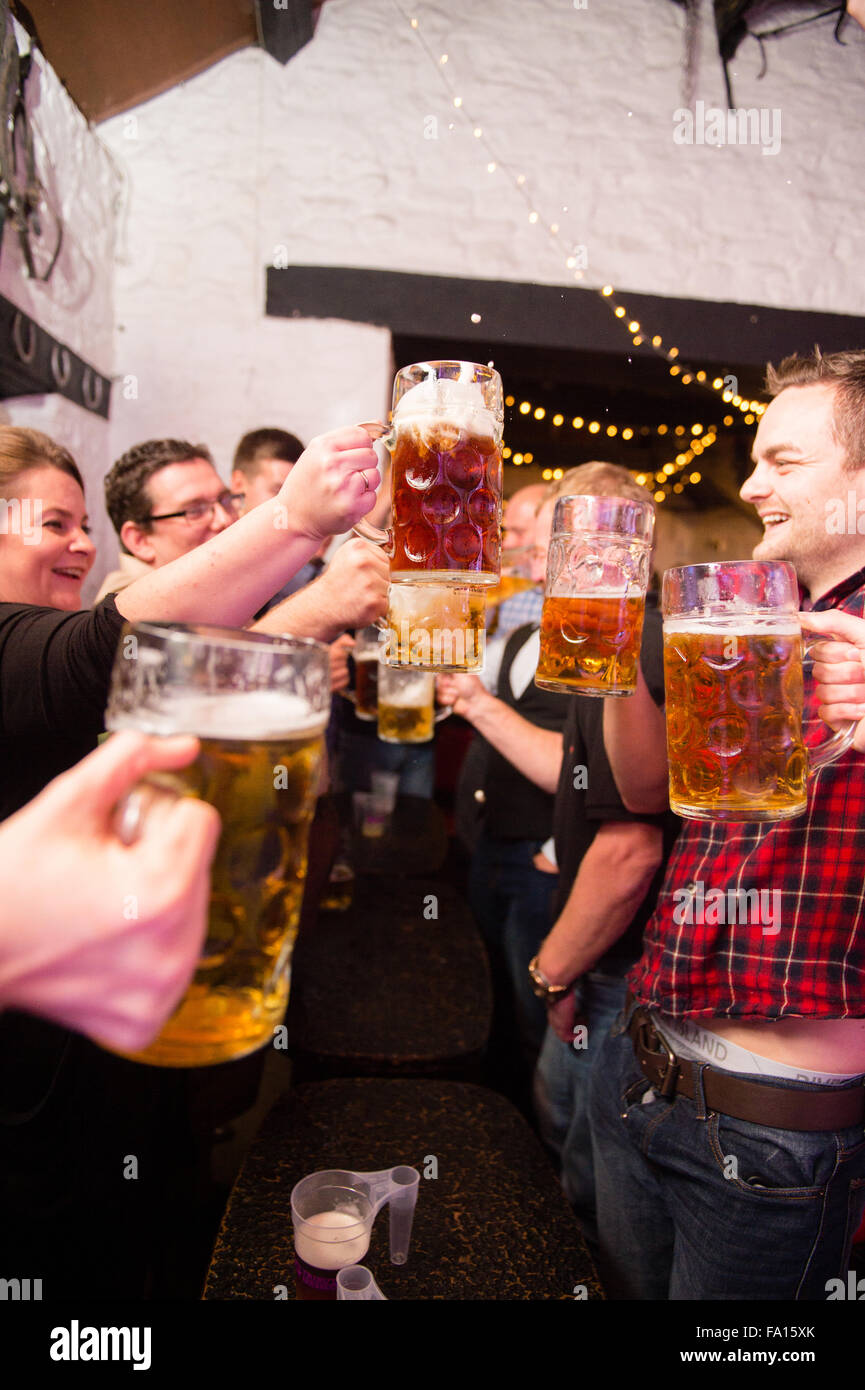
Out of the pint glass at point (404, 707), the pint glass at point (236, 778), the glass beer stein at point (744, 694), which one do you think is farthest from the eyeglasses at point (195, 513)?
the pint glass at point (236, 778)

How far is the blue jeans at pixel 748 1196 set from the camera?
1.04 meters

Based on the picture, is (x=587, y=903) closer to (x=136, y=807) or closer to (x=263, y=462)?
(x=136, y=807)

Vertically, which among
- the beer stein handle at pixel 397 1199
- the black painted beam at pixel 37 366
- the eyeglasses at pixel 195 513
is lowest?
the beer stein handle at pixel 397 1199

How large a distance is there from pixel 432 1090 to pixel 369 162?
133 inches

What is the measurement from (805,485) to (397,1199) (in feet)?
3.62

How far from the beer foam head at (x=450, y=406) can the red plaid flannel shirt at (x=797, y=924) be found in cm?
62

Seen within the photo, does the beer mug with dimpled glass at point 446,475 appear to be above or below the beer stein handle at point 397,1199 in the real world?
above

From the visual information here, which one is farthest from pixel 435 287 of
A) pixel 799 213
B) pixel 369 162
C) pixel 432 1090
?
pixel 432 1090

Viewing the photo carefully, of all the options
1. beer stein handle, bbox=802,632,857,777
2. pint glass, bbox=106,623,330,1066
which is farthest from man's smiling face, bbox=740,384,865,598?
pint glass, bbox=106,623,330,1066

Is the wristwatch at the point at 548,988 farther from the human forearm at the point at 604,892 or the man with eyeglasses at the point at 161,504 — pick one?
the man with eyeglasses at the point at 161,504

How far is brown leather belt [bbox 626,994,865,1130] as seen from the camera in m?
1.04

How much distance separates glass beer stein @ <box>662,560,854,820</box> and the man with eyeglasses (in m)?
1.48
